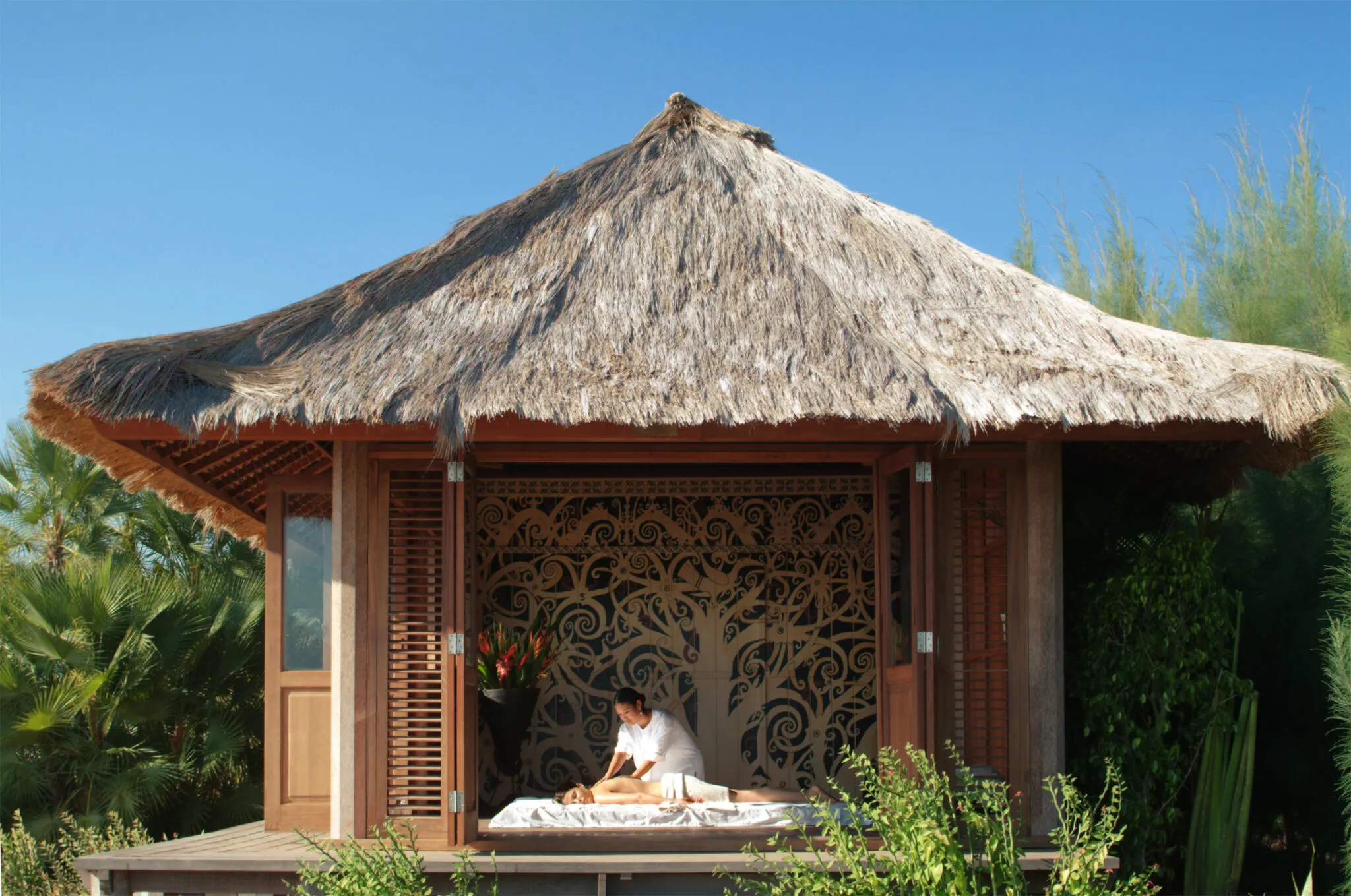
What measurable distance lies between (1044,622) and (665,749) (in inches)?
84.0

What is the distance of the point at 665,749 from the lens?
6.54 metres

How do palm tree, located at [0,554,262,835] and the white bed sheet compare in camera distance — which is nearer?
the white bed sheet

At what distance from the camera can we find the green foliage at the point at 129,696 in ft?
27.6

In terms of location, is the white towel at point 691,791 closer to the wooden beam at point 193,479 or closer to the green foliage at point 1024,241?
the wooden beam at point 193,479

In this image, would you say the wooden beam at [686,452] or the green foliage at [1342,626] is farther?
the wooden beam at [686,452]

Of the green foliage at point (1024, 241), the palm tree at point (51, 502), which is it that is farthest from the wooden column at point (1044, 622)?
the palm tree at point (51, 502)

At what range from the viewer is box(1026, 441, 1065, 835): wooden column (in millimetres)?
5734

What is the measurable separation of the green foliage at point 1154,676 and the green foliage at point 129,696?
6217 mm

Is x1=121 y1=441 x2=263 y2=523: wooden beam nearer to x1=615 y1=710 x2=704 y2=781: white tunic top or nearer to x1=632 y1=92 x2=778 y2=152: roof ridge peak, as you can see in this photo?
x1=615 y1=710 x2=704 y2=781: white tunic top

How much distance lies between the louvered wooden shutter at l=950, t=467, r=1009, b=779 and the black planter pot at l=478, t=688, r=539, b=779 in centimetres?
250

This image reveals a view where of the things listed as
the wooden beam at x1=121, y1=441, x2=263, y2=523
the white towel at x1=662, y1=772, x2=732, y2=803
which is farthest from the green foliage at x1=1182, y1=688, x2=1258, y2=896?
the wooden beam at x1=121, y1=441, x2=263, y2=523

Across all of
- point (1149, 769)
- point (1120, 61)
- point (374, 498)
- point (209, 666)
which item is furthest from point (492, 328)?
point (1120, 61)

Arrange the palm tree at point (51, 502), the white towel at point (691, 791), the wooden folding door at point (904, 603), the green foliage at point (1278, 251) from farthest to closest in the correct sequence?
the palm tree at point (51, 502) < the green foliage at point (1278, 251) < the white towel at point (691, 791) < the wooden folding door at point (904, 603)

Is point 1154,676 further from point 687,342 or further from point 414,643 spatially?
point 414,643
